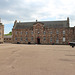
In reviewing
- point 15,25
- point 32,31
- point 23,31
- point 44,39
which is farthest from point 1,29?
point 44,39

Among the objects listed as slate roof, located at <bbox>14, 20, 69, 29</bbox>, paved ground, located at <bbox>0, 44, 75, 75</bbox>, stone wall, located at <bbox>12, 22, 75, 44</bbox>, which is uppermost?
slate roof, located at <bbox>14, 20, 69, 29</bbox>

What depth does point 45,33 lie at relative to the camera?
5100 cm

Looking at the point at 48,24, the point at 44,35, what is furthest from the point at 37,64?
the point at 48,24

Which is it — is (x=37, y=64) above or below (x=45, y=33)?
below

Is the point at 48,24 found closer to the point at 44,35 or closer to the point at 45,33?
the point at 45,33

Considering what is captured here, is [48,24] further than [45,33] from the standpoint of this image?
Yes

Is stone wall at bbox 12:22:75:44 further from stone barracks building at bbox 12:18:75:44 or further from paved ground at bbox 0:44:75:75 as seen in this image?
paved ground at bbox 0:44:75:75

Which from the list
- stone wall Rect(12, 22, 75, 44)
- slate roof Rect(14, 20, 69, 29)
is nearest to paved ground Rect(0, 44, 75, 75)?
stone wall Rect(12, 22, 75, 44)

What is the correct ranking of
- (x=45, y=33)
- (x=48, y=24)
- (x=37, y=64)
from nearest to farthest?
(x=37, y=64), (x=45, y=33), (x=48, y=24)

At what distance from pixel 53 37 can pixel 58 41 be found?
2.87 meters

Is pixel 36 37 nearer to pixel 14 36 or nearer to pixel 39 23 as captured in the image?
pixel 39 23

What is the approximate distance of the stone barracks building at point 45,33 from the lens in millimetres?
49625

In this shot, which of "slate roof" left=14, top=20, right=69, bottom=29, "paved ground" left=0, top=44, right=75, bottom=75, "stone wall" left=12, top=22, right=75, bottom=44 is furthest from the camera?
"slate roof" left=14, top=20, right=69, bottom=29

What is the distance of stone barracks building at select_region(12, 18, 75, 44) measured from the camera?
49625 mm
